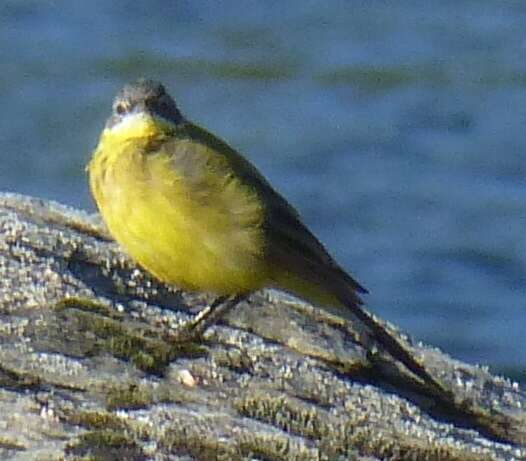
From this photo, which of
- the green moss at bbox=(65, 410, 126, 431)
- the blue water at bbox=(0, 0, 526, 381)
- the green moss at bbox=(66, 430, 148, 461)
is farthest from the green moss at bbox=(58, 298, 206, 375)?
the blue water at bbox=(0, 0, 526, 381)

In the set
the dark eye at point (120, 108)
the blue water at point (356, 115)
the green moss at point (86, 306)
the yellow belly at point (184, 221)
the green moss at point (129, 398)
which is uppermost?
the blue water at point (356, 115)

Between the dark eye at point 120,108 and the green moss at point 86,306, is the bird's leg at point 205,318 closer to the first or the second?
the green moss at point 86,306

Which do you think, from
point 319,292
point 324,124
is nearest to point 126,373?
point 319,292

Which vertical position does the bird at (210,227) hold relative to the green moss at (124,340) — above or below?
above

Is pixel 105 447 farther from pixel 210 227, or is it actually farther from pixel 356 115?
pixel 356 115

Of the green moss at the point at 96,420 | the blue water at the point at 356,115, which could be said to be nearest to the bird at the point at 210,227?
the green moss at the point at 96,420

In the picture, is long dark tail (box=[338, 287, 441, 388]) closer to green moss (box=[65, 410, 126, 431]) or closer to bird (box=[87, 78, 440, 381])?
bird (box=[87, 78, 440, 381])

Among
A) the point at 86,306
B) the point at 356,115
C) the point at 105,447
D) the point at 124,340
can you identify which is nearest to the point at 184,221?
the point at 86,306
